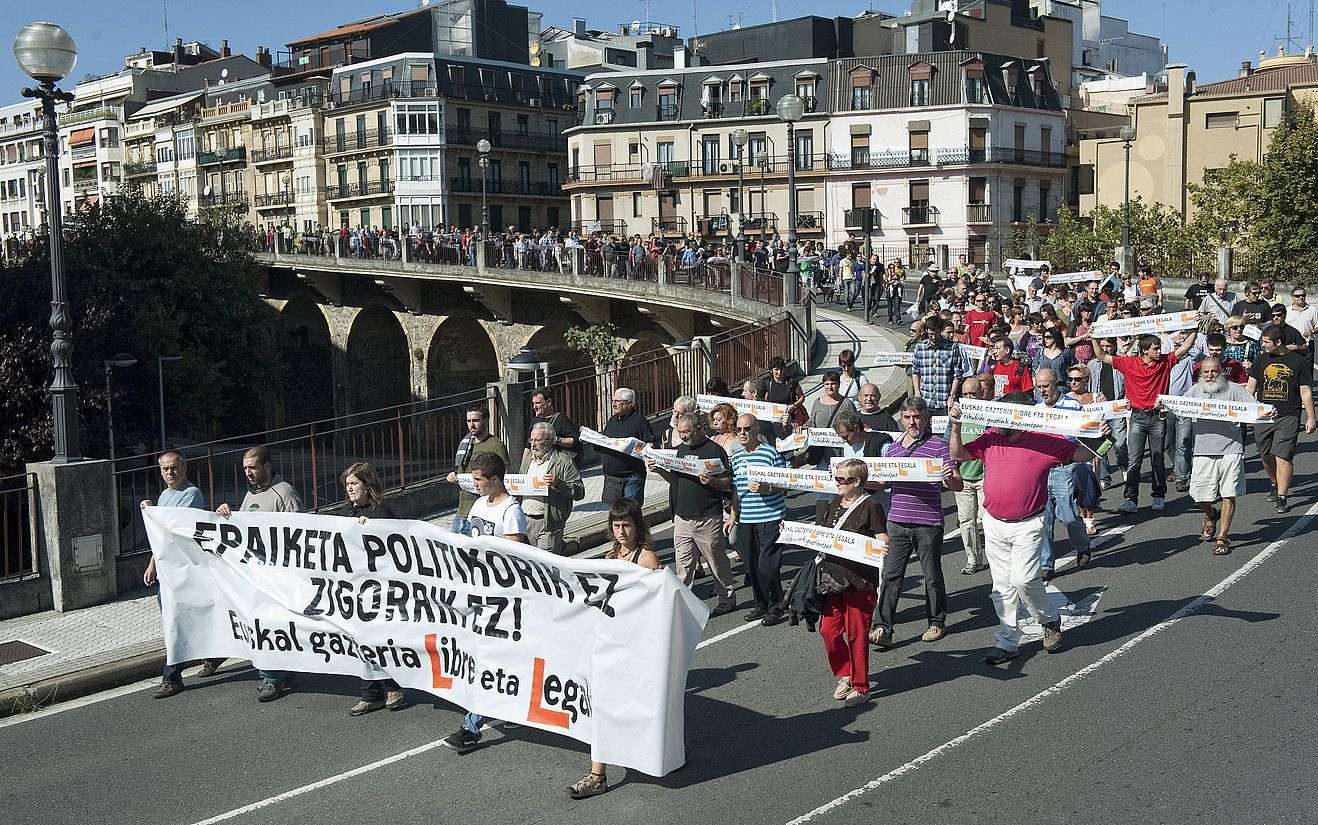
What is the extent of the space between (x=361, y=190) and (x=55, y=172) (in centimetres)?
7190

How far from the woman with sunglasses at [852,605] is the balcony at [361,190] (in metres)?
75.3

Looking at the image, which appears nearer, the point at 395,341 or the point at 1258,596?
the point at 1258,596

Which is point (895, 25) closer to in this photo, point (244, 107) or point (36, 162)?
point (244, 107)

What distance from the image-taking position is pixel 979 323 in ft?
61.9

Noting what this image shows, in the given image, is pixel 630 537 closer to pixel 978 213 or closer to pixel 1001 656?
pixel 1001 656

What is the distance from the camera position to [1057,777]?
681 cm

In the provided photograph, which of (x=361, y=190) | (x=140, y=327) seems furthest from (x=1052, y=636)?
(x=361, y=190)

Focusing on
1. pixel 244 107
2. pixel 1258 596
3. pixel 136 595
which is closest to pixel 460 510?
pixel 136 595

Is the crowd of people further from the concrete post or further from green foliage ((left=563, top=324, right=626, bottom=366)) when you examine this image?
green foliage ((left=563, top=324, right=626, bottom=366))

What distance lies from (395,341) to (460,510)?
59163mm

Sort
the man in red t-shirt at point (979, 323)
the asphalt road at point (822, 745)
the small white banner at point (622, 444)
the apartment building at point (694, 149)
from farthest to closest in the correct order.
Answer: the apartment building at point (694, 149) < the man in red t-shirt at point (979, 323) < the small white banner at point (622, 444) < the asphalt road at point (822, 745)

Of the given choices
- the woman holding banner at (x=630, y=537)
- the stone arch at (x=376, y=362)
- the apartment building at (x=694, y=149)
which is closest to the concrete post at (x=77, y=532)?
the woman holding banner at (x=630, y=537)

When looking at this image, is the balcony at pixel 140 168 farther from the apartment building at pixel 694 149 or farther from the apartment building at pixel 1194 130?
the apartment building at pixel 1194 130

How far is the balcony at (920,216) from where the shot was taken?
67312 mm
